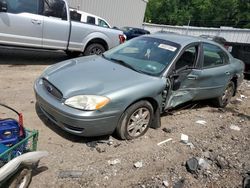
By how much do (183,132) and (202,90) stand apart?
1.03m

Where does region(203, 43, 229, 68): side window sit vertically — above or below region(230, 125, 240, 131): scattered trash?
above

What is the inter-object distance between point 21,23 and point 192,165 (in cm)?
582

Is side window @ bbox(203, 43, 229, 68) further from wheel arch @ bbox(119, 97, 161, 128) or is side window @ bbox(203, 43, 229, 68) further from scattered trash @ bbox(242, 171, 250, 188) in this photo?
scattered trash @ bbox(242, 171, 250, 188)

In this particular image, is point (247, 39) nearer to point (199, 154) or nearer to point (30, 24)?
A: point (30, 24)

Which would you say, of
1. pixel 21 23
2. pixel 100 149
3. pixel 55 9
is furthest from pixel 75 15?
pixel 100 149

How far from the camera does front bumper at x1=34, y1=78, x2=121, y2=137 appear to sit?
394 centimetres

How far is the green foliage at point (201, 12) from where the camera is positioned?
61934 millimetres

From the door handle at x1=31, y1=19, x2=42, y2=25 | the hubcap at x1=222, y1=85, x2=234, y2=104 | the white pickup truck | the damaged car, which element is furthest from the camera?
the door handle at x1=31, y1=19, x2=42, y2=25

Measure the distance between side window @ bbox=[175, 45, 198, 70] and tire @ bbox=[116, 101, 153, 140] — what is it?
3.23ft

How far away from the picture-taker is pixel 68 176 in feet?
11.7

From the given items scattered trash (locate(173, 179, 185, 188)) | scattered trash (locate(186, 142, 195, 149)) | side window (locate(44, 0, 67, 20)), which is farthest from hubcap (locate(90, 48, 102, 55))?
scattered trash (locate(173, 179, 185, 188))

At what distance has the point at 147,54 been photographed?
521 centimetres

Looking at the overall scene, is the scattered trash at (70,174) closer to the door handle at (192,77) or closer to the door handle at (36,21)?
the door handle at (192,77)

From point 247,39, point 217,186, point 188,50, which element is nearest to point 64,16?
point 188,50
